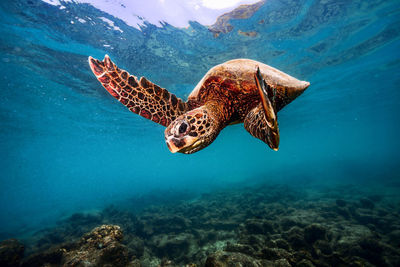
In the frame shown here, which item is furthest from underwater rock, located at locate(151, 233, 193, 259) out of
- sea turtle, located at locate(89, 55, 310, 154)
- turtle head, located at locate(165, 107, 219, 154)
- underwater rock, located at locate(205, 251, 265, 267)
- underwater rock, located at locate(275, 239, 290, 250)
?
turtle head, located at locate(165, 107, 219, 154)

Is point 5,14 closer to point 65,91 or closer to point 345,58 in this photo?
point 65,91

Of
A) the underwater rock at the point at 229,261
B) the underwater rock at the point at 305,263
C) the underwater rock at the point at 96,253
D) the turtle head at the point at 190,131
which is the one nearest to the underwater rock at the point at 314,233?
the underwater rock at the point at 305,263

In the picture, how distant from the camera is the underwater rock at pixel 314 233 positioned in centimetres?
439

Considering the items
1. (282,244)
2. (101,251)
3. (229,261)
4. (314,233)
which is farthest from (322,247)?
(101,251)

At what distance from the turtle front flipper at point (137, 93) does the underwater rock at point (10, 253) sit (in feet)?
17.3

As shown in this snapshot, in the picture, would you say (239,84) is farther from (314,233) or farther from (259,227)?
(259,227)

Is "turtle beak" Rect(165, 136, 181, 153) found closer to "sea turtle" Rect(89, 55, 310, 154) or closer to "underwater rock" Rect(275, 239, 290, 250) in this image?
"sea turtle" Rect(89, 55, 310, 154)

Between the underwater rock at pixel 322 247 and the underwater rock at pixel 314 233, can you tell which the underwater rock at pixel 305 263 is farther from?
the underwater rock at pixel 314 233

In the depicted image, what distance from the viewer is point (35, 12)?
7.15 meters

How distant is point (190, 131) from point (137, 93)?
5.48ft

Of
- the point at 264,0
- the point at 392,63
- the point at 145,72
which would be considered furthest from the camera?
the point at 392,63

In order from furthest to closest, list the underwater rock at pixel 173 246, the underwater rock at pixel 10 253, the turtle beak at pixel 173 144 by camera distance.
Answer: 1. the underwater rock at pixel 173 246
2. the underwater rock at pixel 10 253
3. the turtle beak at pixel 173 144

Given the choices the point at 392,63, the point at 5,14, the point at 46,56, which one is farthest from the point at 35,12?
the point at 392,63

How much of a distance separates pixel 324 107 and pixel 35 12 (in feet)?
99.4
